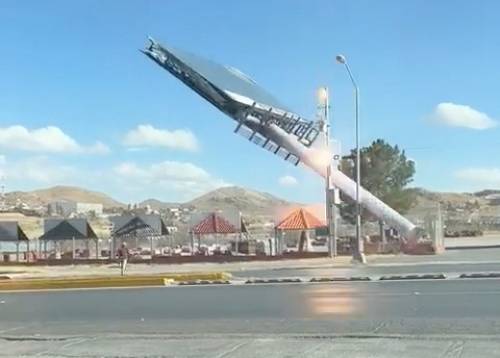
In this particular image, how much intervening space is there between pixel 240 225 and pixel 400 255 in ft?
39.5

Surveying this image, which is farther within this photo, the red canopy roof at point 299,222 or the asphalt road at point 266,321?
the red canopy roof at point 299,222

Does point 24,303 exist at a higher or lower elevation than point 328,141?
lower

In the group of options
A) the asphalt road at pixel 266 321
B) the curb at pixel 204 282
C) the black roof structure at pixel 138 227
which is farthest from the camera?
the black roof structure at pixel 138 227

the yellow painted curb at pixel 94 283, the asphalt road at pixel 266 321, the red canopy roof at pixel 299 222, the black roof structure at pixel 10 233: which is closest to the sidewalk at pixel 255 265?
the red canopy roof at pixel 299 222

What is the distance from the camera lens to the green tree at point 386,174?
266 feet

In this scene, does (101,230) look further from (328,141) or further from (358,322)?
(358,322)

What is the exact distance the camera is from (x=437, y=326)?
41.7 ft

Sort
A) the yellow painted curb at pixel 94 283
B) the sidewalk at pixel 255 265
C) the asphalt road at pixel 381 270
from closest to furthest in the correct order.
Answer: the yellow painted curb at pixel 94 283 → the asphalt road at pixel 381 270 → the sidewalk at pixel 255 265

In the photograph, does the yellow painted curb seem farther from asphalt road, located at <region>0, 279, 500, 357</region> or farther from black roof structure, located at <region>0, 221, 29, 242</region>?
black roof structure, located at <region>0, 221, 29, 242</region>

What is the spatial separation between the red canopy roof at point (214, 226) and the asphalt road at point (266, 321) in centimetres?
3143

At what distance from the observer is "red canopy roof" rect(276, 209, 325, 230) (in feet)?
179

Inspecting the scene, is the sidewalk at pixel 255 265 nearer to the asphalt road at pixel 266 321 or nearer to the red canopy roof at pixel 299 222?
the red canopy roof at pixel 299 222

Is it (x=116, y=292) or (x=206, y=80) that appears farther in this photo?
(x=206, y=80)

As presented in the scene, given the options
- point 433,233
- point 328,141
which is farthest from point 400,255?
point 328,141
